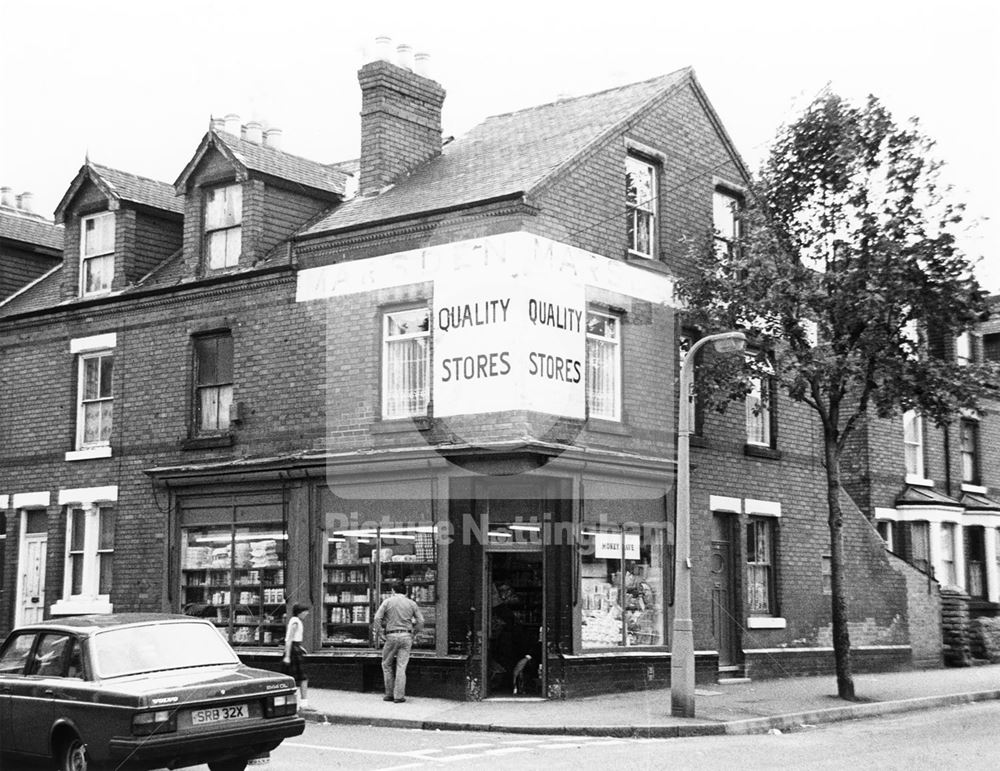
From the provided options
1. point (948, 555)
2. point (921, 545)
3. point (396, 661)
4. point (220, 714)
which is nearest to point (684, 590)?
point (396, 661)

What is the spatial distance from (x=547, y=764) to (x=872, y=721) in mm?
7312

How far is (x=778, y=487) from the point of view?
25.4m

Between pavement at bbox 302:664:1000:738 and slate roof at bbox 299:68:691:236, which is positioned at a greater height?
slate roof at bbox 299:68:691:236

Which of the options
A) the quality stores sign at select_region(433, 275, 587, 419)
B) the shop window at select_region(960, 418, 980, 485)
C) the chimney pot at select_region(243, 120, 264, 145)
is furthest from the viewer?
the shop window at select_region(960, 418, 980, 485)

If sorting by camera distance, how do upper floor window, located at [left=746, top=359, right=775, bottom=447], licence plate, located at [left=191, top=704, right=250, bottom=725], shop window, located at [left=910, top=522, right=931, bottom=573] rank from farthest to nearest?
shop window, located at [left=910, top=522, right=931, bottom=573], upper floor window, located at [left=746, top=359, right=775, bottom=447], licence plate, located at [left=191, top=704, right=250, bottom=725]

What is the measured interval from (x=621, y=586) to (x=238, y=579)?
680 centimetres

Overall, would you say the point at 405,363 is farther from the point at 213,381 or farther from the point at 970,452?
the point at 970,452

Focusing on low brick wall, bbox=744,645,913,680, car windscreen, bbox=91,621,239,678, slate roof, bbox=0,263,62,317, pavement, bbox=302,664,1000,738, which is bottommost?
pavement, bbox=302,664,1000,738

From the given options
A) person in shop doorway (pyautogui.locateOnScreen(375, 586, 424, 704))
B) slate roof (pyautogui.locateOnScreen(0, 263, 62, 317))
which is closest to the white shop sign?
person in shop doorway (pyautogui.locateOnScreen(375, 586, 424, 704))

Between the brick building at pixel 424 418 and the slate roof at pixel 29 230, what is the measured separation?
2270 millimetres

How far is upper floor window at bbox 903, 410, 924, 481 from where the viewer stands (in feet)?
104

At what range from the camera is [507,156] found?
74.1 ft

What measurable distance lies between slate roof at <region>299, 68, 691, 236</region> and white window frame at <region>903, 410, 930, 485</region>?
12.1 m

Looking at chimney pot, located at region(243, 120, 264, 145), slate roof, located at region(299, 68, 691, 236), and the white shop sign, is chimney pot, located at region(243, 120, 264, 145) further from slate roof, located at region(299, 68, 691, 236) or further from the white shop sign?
the white shop sign
